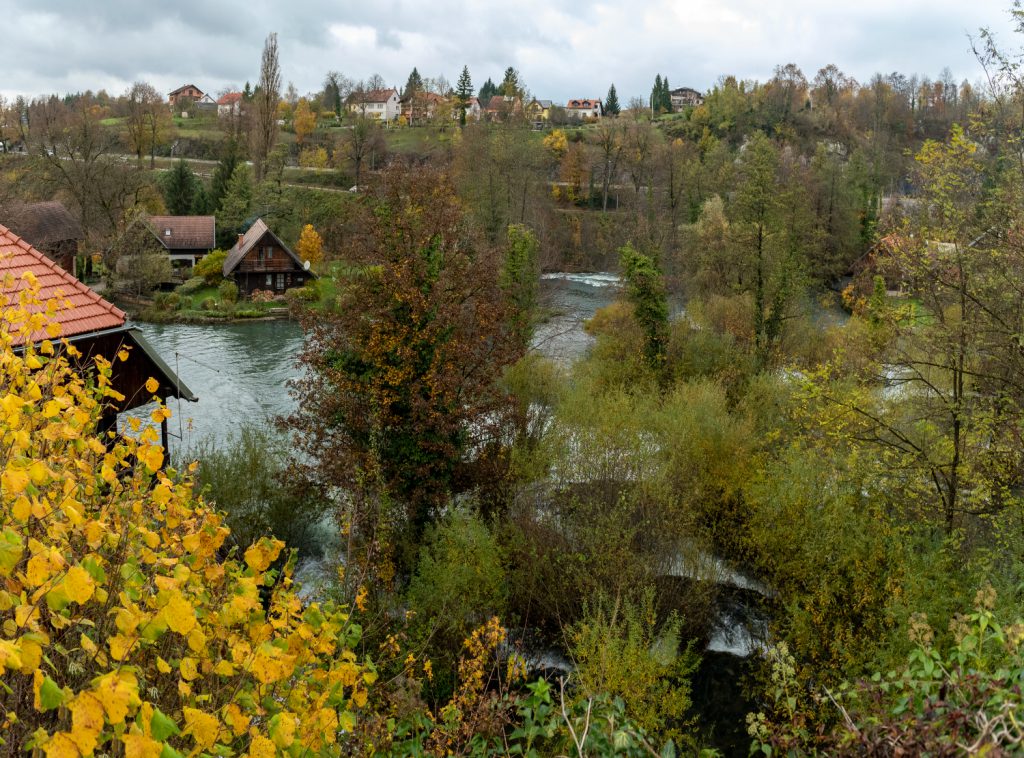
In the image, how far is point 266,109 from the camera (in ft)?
195

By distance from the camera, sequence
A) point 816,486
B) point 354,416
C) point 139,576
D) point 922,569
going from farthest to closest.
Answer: point 354,416 < point 816,486 < point 922,569 < point 139,576

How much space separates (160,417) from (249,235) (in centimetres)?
4468

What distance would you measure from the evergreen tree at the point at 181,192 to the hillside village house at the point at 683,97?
256ft

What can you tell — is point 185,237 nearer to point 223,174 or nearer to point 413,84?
point 223,174

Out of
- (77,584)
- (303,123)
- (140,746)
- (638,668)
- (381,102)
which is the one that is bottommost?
(638,668)

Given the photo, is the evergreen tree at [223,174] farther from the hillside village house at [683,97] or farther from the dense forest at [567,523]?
the hillside village house at [683,97]

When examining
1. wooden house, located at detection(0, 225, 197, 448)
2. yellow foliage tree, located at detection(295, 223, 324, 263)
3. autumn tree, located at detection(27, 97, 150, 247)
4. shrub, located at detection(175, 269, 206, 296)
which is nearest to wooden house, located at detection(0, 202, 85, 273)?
autumn tree, located at detection(27, 97, 150, 247)

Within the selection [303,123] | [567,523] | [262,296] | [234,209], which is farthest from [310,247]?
[567,523]

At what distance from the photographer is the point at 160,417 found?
164 inches

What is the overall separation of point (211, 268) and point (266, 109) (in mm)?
21645

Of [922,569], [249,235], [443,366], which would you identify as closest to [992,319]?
[922,569]

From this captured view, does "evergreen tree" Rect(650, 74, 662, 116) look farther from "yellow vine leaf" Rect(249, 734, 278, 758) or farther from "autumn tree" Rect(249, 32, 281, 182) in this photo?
"yellow vine leaf" Rect(249, 734, 278, 758)

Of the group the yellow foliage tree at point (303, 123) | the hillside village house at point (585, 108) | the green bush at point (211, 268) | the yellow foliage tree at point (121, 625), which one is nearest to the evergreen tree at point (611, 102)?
the hillside village house at point (585, 108)

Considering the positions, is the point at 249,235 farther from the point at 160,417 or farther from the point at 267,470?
the point at 160,417
